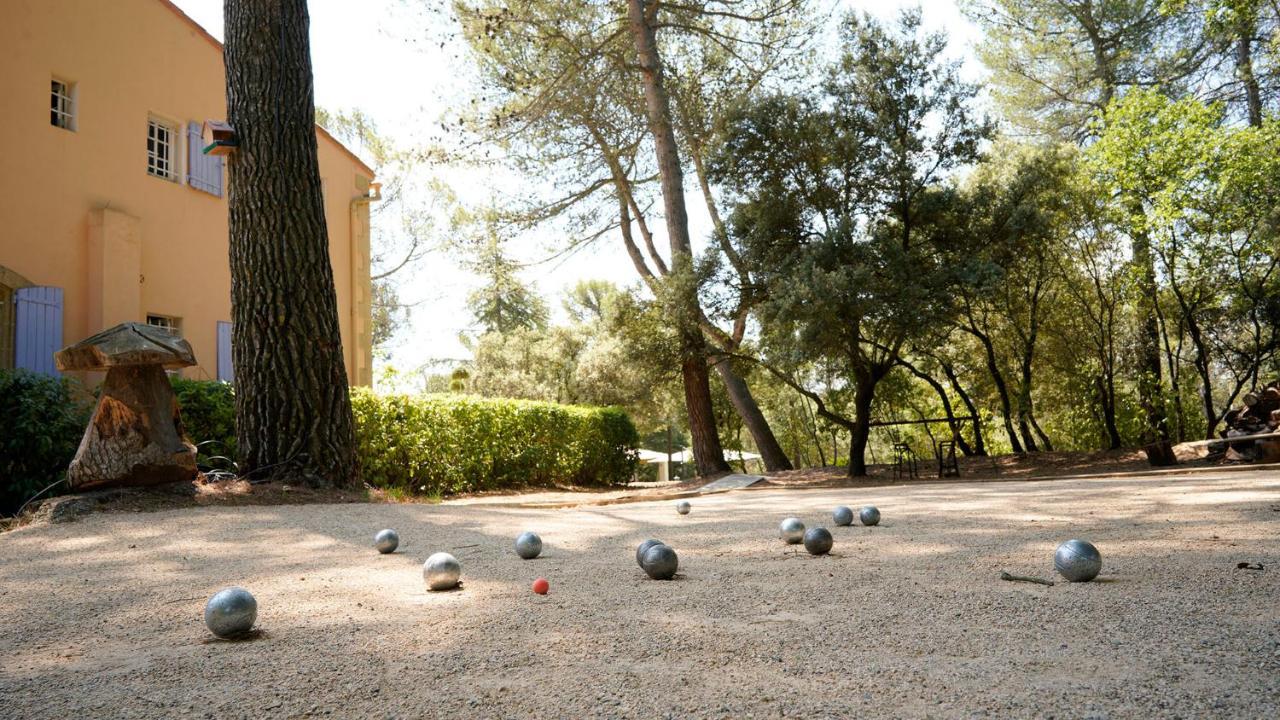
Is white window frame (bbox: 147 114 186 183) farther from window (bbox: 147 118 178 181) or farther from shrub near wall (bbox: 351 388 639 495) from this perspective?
shrub near wall (bbox: 351 388 639 495)

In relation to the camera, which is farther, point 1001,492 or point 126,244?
point 126,244

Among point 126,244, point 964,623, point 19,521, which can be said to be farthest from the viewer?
point 126,244

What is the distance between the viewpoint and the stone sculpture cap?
18.3ft

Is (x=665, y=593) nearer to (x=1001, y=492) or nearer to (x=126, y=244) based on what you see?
(x=1001, y=492)

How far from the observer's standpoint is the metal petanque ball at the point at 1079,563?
2.71 meters

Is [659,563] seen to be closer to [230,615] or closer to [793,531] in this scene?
[793,531]

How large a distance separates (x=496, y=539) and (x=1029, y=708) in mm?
3371

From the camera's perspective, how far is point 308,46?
24.1 ft

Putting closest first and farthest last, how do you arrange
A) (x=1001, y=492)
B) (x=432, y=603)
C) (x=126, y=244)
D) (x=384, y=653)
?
(x=384, y=653)
(x=432, y=603)
(x=1001, y=492)
(x=126, y=244)

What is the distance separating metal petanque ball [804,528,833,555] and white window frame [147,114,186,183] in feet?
38.2

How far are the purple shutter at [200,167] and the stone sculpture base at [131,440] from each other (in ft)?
24.9

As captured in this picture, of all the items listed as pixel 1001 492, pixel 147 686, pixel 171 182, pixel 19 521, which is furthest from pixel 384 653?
pixel 171 182

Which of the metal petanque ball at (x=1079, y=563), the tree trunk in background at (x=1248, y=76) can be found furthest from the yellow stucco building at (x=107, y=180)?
the tree trunk in background at (x=1248, y=76)

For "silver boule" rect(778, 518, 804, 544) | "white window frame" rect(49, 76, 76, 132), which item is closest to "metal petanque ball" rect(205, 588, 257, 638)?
"silver boule" rect(778, 518, 804, 544)
